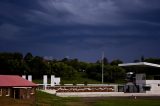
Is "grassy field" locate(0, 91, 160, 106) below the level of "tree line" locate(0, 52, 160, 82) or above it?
below

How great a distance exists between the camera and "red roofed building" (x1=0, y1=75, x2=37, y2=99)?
4735 cm

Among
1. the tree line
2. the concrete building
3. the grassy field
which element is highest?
the tree line

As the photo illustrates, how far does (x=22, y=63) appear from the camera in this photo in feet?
367

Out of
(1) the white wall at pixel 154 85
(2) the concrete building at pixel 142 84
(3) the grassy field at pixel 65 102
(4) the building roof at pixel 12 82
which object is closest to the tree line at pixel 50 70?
(2) the concrete building at pixel 142 84

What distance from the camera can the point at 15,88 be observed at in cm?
4866

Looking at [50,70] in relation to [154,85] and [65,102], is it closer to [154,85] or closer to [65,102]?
[154,85]

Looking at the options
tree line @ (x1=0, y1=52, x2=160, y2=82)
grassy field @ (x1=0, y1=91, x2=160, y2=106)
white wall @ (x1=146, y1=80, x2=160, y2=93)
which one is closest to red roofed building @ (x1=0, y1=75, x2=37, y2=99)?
grassy field @ (x1=0, y1=91, x2=160, y2=106)

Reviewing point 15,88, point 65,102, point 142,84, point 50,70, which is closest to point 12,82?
point 15,88

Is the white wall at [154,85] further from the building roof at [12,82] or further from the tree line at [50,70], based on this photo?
the building roof at [12,82]

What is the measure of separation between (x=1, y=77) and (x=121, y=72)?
241 feet

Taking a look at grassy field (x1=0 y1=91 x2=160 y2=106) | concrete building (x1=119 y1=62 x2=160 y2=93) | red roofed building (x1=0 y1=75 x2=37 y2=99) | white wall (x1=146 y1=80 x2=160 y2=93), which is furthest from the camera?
concrete building (x1=119 y1=62 x2=160 y2=93)

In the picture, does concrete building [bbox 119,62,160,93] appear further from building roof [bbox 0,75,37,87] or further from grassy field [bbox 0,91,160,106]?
building roof [bbox 0,75,37,87]

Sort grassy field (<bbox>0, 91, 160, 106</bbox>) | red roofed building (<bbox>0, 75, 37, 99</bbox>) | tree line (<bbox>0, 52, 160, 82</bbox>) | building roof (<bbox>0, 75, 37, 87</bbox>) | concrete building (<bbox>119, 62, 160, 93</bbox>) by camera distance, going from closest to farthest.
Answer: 1. grassy field (<bbox>0, 91, 160, 106</bbox>)
2. red roofed building (<bbox>0, 75, 37, 99</bbox>)
3. building roof (<bbox>0, 75, 37, 87</bbox>)
4. concrete building (<bbox>119, 62, 160, 93</bbox>)
5. tree line (<bbox>0, 52, 160, 82</bbox>)

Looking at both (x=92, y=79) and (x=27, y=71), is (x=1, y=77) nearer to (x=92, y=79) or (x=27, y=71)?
(x=27, y=71)
